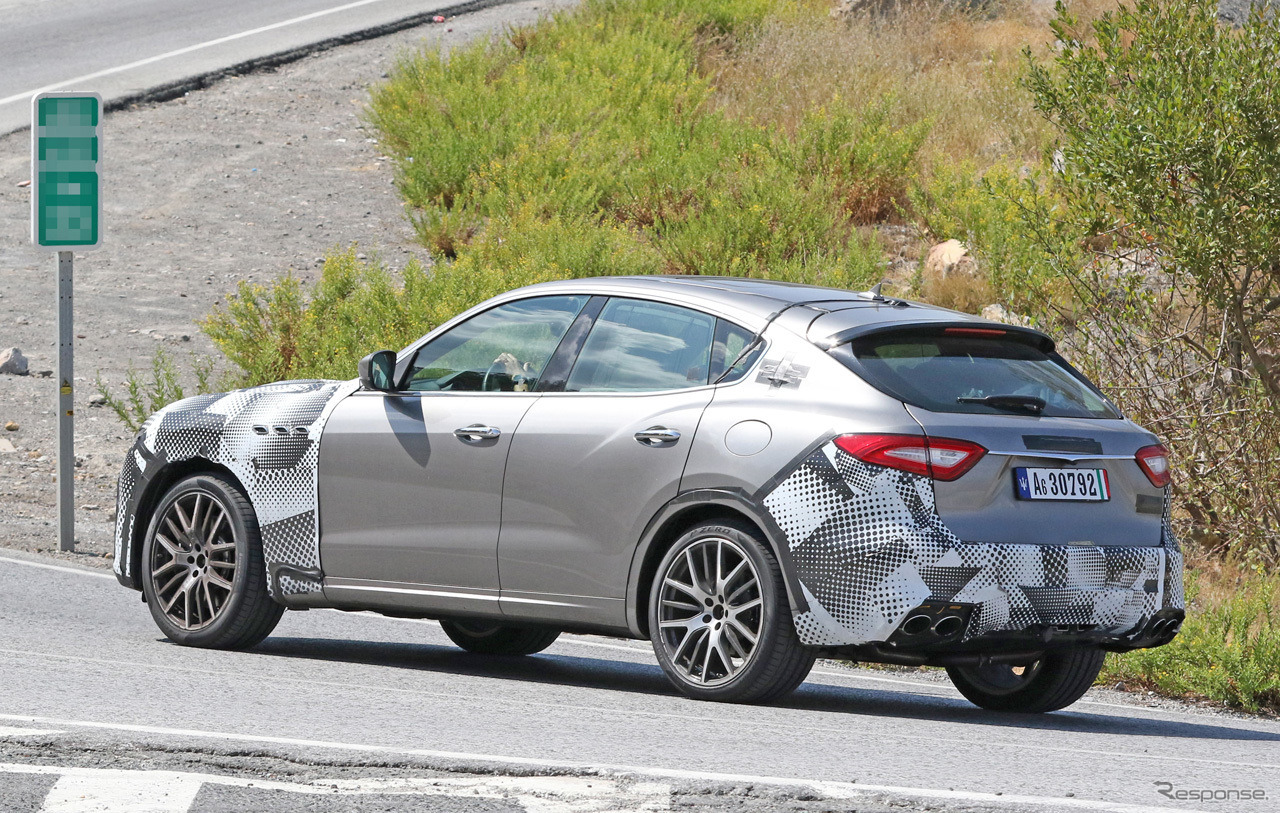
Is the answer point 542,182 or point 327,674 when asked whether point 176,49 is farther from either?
point 327,674

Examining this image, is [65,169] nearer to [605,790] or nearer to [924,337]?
[924,337]

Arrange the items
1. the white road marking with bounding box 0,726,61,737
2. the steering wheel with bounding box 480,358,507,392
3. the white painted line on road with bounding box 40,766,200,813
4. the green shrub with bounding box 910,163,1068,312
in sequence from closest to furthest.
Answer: the white painted line on road with bounding box 40,766,200,813 → the white road marking with bounding box 0,726,61,737 → the steering wheel with bounding box 480,358,507,392 → the green shrub with bounding box 910,163,1068,312

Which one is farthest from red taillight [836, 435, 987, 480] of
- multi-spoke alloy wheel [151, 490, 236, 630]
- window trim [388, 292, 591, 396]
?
multi-spoke alloy wheel [151, 490, 236, 630]

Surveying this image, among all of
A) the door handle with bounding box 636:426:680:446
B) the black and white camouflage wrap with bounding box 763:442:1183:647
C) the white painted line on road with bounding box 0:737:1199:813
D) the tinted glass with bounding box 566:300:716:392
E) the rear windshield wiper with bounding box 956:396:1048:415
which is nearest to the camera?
the white painted line on road with bounding box 0:737:1199:813

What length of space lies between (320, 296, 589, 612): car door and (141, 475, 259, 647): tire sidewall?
0.38 m

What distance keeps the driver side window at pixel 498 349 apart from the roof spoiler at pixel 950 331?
1.28 metres

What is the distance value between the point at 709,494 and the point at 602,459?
0.54 m

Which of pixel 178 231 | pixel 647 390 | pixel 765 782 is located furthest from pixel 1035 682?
pixel 178 231

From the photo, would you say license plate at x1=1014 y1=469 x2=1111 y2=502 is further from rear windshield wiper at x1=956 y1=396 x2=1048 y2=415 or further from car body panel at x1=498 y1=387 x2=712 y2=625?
car body panel at x1=498 y1=387 x2=712 y2=625

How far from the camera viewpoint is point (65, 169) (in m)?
12.5

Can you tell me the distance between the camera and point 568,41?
24.0 m

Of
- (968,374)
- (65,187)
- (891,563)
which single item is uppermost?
(65,187)

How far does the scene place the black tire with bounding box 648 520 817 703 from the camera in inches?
254

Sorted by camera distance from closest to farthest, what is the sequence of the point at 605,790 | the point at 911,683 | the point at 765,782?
the point at 605,790 → the point at 765,782 → the point at 911,683
